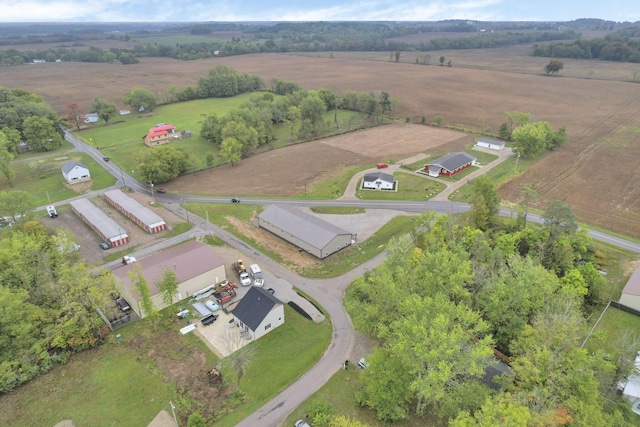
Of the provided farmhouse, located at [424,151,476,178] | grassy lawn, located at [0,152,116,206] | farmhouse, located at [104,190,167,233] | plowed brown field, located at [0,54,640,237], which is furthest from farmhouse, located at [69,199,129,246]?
farmhouse, located at [424,151,476,178]

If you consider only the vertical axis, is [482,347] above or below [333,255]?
above

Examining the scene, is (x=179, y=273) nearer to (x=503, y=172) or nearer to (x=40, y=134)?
(x=503, y=172)

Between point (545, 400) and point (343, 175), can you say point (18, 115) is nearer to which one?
point (343, 175)

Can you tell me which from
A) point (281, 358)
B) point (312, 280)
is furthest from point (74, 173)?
point (281, 358)

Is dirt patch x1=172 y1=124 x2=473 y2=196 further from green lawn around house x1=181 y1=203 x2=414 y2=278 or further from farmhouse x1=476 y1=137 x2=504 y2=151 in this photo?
green lawn around house x1=181 y1=203 x2=414 y2=278

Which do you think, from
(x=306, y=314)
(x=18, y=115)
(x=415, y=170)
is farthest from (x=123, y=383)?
(x=18, y=115)

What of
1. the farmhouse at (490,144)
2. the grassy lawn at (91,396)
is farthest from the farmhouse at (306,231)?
the farmhouse at (490,144)
